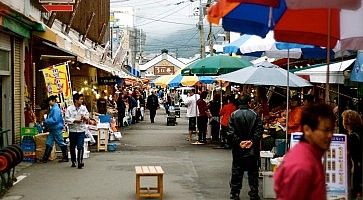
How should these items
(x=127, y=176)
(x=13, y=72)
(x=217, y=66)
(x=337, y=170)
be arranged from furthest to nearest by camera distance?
(x=217, y=66), (x=13, y=72), (x=127, y=176), (x=337, y=170)

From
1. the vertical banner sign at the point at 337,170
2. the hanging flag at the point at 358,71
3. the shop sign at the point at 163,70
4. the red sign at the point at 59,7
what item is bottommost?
the vertical banner sign at the point at 337,170

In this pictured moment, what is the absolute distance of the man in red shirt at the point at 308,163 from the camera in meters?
4.12

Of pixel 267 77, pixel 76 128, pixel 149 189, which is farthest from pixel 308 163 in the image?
pixel 76 128

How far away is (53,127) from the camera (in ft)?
51.7

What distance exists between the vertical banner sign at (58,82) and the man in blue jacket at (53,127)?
0.88 meters

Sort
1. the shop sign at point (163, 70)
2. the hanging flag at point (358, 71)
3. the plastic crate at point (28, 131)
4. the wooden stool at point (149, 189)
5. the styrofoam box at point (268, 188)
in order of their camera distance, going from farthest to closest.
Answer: the shop sign at point (163, 70)
the plastic crate at point (28, 131)
the wooden stool at point (149, 189)
the styrofoam box at point (268, 188)
the hanging flag at point (358, 71)

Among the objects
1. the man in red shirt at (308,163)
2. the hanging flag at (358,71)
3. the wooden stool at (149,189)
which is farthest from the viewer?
the wooden stool at (149,189)

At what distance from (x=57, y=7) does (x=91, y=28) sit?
15686 millimetres

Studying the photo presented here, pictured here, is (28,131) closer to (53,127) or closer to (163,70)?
(53,127)

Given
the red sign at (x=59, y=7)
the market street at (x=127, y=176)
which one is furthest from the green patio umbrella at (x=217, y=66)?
the red sign at (x=59, y=7)

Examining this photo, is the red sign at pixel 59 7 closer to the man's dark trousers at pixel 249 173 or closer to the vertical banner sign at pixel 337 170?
the man's dark trousers at pixel 249 173

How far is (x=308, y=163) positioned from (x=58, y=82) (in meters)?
13.7

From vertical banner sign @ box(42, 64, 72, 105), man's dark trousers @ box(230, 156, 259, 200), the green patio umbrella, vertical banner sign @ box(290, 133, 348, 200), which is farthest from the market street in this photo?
vertical banner sign @ box(290, 133, 348, 200)

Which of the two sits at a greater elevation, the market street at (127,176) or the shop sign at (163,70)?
the shop sign at (163,70)
